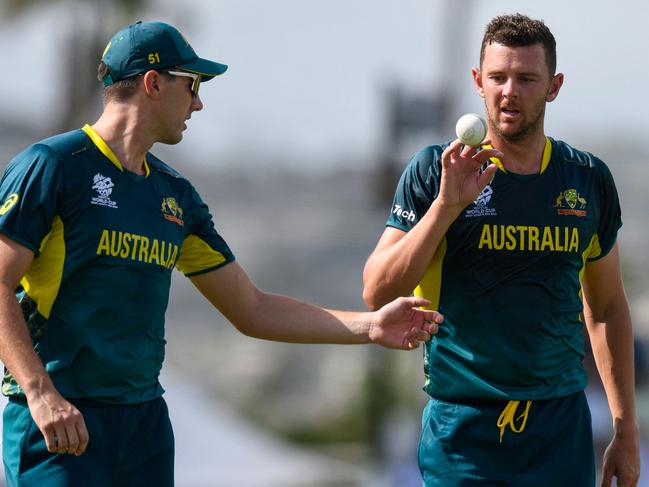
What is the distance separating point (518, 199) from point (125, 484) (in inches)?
76.0

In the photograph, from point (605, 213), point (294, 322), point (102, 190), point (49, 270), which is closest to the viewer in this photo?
point (49, 270)

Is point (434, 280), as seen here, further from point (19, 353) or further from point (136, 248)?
point (19, 353)

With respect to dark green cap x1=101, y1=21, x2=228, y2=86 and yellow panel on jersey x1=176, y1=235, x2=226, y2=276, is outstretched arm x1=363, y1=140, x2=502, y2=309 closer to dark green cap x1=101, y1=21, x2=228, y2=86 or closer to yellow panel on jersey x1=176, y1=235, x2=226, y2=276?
yellow panel on jersey x1=176, y1=235, x2=226, y2=276

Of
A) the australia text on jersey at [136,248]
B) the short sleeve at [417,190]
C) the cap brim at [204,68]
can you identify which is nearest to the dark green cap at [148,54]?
the cap brim at [204,68]

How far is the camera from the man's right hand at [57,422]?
4934 millimetres

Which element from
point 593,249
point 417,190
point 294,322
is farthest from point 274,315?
point 593,249

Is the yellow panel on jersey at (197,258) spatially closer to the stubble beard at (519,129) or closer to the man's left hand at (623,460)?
the stubble beard at (519,129)

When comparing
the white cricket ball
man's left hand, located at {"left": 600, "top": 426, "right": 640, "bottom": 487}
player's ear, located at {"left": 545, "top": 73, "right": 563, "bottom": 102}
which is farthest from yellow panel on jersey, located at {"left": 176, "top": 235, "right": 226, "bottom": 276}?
man's left hand, located at {"left": 600, "top": 426, "right": 640, "bottom": 487}

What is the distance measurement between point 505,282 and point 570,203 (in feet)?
1.47

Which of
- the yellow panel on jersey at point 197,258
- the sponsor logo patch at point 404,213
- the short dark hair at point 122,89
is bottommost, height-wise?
the yellow panel on jersey at point 197,258

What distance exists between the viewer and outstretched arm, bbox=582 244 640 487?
Answer: 19.3 feet

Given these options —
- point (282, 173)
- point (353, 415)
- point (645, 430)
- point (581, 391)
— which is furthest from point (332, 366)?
point (581, 391)

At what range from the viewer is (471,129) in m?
5.22

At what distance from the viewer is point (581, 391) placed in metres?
5.76
